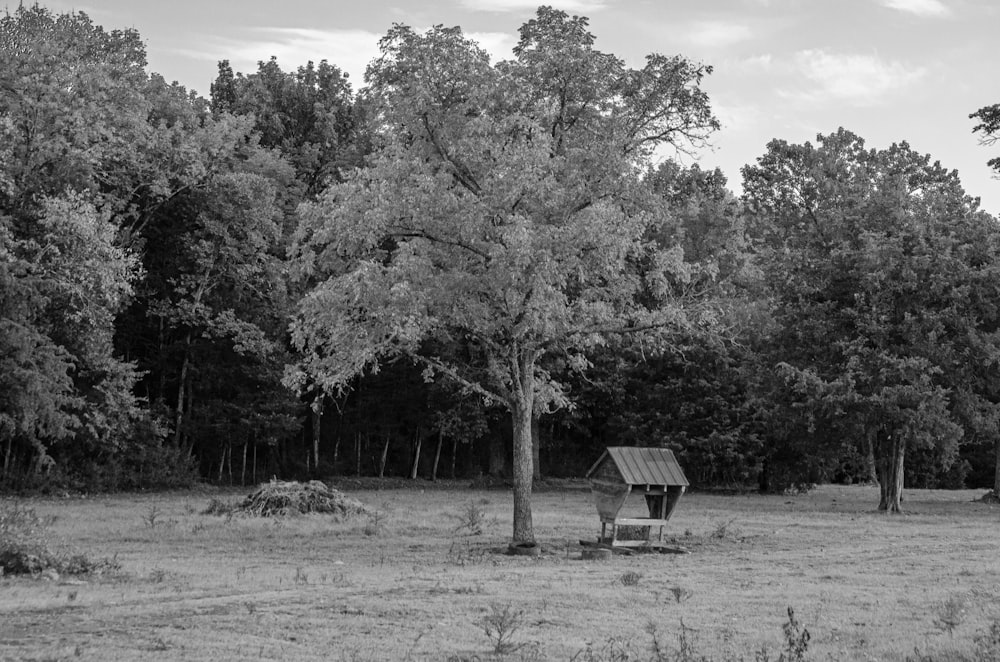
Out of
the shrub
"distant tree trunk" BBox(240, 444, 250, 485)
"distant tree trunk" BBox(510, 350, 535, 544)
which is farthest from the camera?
"distant tree trunk" BBox(240, 444, 250, 485)

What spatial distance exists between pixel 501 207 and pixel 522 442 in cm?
480

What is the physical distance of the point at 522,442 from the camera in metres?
20.8

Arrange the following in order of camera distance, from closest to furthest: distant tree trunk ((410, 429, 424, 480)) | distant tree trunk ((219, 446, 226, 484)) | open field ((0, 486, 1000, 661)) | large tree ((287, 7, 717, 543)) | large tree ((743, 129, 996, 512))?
1. open field ((0, 486, 1000, 661))
2. large tree ((287, 7, 717, 543))
3. large tree ((743, 129, 996, 512))
4. distant tree trunk ((219, 446, 226, 484))
5. distant tree trunk ((410, 429, 424, 480))

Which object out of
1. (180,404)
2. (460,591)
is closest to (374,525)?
(460,591)

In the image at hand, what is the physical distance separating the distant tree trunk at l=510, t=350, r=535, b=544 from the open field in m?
0.82

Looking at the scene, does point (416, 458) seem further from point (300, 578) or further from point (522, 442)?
point (300, 578)

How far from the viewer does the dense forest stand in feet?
63.5

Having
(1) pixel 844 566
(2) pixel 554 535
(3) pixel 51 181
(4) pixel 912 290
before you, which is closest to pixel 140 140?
(3) pixel 51 181

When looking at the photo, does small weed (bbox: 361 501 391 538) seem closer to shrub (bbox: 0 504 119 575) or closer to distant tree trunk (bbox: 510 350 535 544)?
distant tree trunk (bbox: 510 350 535 544)

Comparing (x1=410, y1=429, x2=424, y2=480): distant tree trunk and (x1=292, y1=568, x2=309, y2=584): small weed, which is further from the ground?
(x1=410, y1=429, x2=424, y2=480): distant tree trunk

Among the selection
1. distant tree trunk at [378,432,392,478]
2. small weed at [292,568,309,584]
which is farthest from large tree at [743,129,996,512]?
small weed at [292,568,309,584]

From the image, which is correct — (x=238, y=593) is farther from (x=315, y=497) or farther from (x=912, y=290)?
(x=912, y=290)

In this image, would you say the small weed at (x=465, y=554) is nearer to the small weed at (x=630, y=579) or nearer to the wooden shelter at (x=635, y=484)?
the wooden shelter at (x=635, y=484)

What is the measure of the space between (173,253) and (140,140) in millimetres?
5517
